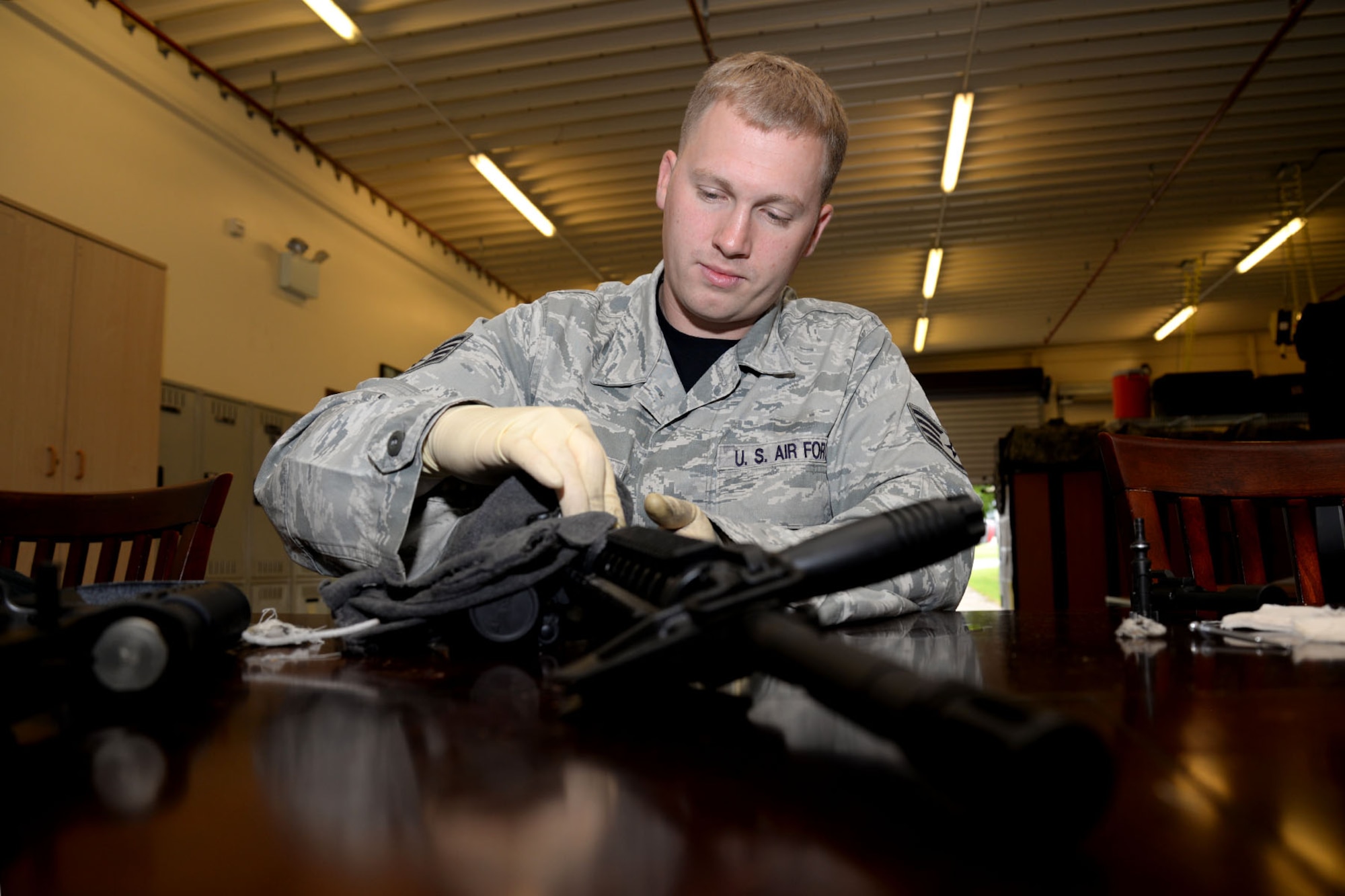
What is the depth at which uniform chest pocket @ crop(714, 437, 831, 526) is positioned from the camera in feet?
4.51

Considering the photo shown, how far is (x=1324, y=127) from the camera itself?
20.0 ft

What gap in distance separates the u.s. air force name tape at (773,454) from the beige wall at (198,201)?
12.9 feet

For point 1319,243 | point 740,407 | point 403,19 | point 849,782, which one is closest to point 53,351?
point 403,19

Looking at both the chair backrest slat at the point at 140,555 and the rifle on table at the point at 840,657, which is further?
the chair backrest slat at the point at 140,555

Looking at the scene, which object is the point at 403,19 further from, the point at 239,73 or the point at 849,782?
the point at 849,782

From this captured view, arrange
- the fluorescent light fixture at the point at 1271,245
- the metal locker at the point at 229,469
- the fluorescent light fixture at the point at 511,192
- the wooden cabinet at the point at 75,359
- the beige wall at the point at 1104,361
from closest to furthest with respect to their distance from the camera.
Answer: the wooden cabinet at the point at 75,359, the metal locker at the point at 229,469, the fluorescent light fixture at the point at 511,192, the fluorescent light fixture at the point at 1271,245, the beige wall at the point at 1104,361

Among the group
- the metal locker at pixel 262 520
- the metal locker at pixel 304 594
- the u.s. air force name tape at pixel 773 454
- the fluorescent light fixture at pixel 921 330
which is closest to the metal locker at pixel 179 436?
the metal locker at pixel 262 520

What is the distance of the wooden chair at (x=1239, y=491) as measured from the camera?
1.23 meters

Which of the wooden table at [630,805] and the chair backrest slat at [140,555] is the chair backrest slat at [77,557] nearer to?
the chair backrest slat at [140,555]

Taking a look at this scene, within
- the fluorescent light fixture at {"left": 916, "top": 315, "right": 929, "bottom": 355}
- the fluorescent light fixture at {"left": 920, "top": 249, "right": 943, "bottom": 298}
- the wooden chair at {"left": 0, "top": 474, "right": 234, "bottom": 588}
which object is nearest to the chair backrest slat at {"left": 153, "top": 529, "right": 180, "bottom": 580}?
the wooden chair at {"left": 0, "top": 474, "right": 234, "bottom": 588}

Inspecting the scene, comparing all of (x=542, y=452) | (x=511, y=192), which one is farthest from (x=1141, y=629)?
(x=511, y=192)

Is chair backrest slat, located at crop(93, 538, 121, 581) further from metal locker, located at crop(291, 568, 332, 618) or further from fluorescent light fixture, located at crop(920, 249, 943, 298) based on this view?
fluorescent light fixture, located at crop(920, 249, 943, 298)

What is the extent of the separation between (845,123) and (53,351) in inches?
131

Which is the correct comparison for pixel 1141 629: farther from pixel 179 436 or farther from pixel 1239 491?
pixel 179 436
